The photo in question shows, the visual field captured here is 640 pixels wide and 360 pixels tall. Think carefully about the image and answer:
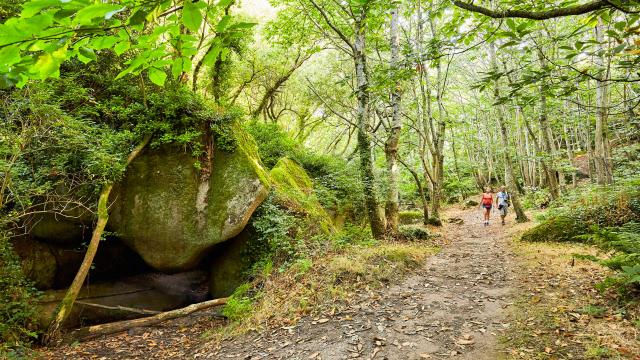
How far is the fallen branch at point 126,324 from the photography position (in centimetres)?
673

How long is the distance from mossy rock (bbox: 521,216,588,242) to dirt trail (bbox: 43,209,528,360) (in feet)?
7.20

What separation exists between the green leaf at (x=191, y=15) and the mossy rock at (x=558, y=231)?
10178 mm

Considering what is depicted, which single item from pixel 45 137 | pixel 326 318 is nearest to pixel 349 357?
pixel 326 318

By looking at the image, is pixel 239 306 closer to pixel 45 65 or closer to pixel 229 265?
pixel 229 265

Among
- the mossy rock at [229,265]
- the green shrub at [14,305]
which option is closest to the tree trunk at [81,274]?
the green shrub at [14,305]

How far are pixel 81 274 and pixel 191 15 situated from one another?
7783 millimetres

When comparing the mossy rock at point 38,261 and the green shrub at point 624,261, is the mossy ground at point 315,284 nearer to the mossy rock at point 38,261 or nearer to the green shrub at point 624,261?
the green shrub at point 624,261

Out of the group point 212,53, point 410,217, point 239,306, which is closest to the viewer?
point 212,53

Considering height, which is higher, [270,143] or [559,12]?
[270,143]

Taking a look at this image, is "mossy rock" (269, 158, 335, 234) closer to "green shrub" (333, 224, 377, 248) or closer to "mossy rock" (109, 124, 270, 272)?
"green shrub" (333, 224, 377, 248)

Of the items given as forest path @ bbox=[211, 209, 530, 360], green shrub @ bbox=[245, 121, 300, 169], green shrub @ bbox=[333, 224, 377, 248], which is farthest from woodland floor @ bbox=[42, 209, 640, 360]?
green shrub @ bbox=[245, 121, 300, 169]

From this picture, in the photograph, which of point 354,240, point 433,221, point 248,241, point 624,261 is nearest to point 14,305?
point 248,241

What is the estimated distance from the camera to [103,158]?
23.0 feet

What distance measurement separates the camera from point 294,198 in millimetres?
10070
